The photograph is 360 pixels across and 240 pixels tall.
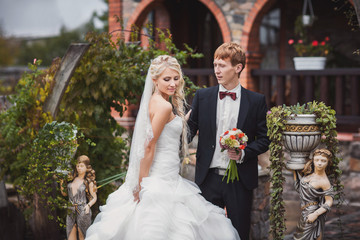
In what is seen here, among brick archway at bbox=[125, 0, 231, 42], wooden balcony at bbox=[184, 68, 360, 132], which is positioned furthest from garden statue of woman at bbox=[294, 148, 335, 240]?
brick archway at bbox=[125, 0, 231, 42]

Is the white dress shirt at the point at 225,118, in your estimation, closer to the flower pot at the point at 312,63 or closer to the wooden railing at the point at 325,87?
the wooden railing at the point at 325,87

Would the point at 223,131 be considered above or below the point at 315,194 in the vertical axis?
above

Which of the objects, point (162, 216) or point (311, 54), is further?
point (311, 54)

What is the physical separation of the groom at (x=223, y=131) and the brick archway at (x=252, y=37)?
207 inches

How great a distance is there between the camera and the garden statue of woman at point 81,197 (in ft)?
14.4

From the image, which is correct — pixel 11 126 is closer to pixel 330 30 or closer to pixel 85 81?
pixel 85 81

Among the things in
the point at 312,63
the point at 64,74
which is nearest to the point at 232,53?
the point at 64,74

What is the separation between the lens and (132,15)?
10508 millimetres

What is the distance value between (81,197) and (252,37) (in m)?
5.97

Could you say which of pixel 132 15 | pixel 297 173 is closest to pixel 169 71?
pixel 297 173

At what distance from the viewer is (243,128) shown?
3.89 metres

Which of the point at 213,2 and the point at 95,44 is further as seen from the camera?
the point at 213,2

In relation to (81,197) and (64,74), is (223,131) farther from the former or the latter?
(64,74)

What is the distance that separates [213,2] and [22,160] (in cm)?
556
